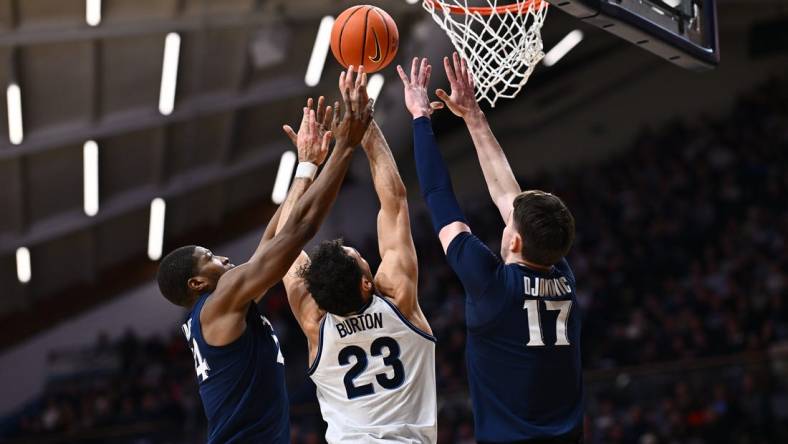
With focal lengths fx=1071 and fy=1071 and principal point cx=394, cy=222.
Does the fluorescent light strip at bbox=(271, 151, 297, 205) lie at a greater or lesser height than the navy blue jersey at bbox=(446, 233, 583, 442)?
greater

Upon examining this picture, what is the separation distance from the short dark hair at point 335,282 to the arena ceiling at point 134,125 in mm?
7352

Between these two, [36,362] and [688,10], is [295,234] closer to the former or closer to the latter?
[688,10]

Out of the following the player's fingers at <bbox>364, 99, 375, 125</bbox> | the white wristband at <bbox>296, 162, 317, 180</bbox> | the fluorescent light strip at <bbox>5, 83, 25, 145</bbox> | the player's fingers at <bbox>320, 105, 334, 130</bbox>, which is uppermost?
the fluorescent light strip at <bbox>5, 83, 25, 145</bbox>

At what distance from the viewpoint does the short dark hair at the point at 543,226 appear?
399 cm

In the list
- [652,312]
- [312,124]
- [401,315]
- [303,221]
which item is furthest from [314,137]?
[652,312]

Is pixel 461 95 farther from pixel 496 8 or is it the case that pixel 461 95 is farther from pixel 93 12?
pixel 93 12

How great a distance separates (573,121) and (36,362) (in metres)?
11.9

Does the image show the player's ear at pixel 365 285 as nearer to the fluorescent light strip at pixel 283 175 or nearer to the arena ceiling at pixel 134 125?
the arena ceiling at pixel 134 125

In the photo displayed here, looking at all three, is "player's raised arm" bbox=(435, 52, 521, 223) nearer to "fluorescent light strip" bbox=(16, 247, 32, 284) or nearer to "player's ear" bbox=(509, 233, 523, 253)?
"player's ear" bbox=(509, 233, 523, 253)

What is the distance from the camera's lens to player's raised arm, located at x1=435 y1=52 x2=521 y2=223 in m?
4.66

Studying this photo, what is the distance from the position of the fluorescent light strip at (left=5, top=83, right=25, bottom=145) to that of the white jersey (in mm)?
8308

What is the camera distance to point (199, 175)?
17125 millimetres

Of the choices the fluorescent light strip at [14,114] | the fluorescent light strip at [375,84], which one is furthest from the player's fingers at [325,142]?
the fluorescent light strip at [375,84]

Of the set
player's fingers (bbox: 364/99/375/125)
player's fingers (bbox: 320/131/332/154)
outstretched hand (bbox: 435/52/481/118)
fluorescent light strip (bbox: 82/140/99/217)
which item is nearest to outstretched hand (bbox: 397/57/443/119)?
outstretched hand (bbox: 435/52/481/118)
